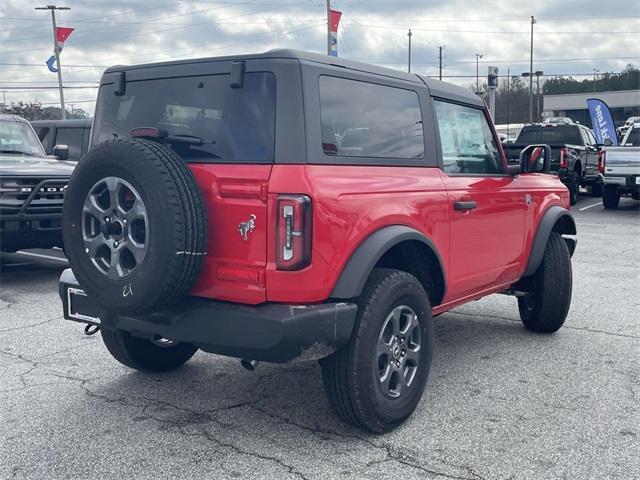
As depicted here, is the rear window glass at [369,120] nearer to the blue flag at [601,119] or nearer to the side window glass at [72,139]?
the side window glass at [72,139]

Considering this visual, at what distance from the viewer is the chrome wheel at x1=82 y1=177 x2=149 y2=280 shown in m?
3.43

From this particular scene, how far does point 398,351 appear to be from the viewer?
3930 millimetres

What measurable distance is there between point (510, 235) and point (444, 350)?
1001 millimetres

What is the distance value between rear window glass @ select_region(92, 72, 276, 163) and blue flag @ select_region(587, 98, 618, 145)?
27178mm

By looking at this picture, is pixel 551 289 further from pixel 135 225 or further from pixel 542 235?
pixel 135 225

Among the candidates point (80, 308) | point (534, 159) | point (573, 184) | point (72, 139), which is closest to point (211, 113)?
point (80, 308)

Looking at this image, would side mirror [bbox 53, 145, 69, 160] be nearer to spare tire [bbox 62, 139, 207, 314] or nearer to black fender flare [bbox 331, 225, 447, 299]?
spare tire [bbox 62, 139, 207, 314]

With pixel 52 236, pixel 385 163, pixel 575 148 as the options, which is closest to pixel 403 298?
pixel 385 163

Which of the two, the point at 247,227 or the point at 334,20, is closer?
the point at 247,227

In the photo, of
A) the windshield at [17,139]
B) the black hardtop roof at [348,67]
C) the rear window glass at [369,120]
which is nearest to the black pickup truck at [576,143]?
the windshield at [17,139]

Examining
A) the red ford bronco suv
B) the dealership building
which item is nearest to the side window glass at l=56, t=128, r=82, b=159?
the red ford bronco suv

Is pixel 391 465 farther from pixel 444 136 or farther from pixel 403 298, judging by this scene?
pixel 444 136

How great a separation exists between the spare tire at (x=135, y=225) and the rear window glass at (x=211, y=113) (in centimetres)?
22

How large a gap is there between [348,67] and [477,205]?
1.41 metres
